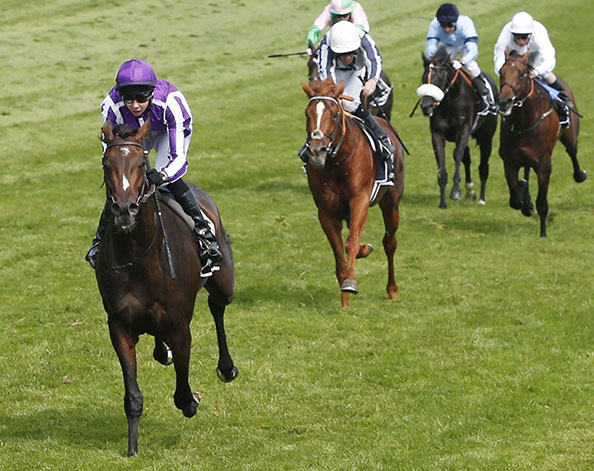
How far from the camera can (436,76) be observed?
17922 mm

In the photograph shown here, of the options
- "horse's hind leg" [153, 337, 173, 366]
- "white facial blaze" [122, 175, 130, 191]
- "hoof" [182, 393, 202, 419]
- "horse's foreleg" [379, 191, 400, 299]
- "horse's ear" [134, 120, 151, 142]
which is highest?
"horse's ear" [134, 120, 151, 142]

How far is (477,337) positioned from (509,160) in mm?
5773

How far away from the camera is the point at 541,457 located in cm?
754

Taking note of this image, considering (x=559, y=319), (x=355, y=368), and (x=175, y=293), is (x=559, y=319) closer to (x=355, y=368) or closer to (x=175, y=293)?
(x=355, y=368)

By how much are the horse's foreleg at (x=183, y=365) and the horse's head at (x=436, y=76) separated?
10732mm

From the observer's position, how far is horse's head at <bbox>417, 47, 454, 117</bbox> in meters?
17.7

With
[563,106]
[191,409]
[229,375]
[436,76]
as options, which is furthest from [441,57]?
[191,409]

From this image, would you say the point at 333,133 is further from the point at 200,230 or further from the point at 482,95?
the point at 482,95

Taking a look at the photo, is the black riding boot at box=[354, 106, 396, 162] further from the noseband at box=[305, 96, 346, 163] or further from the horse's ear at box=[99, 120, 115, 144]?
the horse's ear at box=[99, 120, 115, 144]

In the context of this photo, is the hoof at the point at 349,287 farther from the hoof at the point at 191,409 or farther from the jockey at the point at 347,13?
the jockey at the point at 347,13

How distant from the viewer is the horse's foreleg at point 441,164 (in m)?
18.5

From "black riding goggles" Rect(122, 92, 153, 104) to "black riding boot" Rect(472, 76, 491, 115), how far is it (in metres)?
12.3

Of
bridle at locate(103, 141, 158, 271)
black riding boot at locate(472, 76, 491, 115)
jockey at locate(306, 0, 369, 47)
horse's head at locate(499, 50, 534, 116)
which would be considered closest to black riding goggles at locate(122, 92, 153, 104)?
bridle at locate(103, 141, 158, 271)

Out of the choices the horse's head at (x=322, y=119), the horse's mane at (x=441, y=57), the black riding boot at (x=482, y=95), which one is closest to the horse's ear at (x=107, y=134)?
the horse's head at (x=322, y=119)
